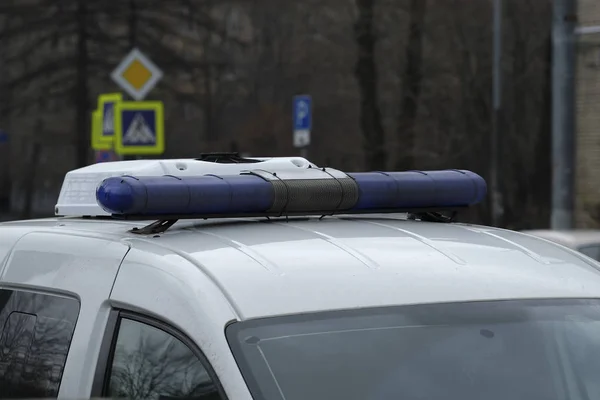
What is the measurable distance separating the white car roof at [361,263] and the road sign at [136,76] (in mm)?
11369

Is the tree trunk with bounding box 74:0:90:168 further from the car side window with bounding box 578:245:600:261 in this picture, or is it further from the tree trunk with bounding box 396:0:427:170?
the car side window with bounding box 578:245:600:261

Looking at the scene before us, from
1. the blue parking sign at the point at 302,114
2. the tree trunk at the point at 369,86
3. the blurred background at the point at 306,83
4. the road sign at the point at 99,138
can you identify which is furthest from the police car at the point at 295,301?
the tree trunk at the point at 369,86

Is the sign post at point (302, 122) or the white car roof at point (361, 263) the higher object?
the white car roof at point (361, 263)

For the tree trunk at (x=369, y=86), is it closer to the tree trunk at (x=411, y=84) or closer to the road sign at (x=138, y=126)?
the tree trunk at (x=411, y=84)

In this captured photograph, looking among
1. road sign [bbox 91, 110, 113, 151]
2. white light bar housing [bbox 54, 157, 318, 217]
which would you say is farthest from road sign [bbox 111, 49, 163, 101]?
white light bar housing [bbox 54, 157, 318, 217]

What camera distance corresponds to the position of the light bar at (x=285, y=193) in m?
2.94

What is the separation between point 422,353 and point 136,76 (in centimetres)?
1219

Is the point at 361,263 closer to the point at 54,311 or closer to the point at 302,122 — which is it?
the point at 54,311

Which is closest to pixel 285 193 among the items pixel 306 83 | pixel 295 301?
pixel 295 301

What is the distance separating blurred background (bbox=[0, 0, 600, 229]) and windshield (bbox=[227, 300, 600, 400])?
22.4 m

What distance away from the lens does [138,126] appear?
14.2 m

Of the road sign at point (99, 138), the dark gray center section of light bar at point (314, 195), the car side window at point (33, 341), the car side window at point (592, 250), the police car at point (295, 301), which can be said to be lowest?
the car side window at point (592, 250)

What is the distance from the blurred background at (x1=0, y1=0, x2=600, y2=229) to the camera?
28625mm

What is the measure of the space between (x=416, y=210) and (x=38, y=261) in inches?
40.1
